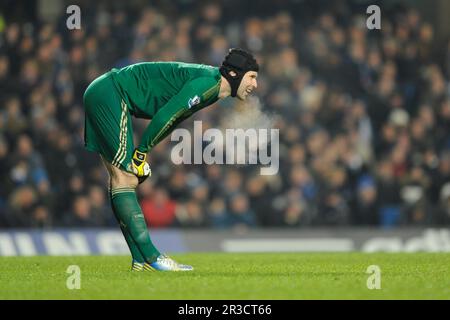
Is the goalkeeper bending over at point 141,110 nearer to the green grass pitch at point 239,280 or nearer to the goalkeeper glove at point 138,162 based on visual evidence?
the goalkeeper glove at point 138,162

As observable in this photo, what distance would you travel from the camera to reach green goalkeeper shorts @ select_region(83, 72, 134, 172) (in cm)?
925

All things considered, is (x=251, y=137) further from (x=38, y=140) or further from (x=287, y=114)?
(x=38, y=140)

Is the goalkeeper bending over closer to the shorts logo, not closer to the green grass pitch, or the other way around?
the shorts logo

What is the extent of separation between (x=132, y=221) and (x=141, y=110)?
1040 millimetres

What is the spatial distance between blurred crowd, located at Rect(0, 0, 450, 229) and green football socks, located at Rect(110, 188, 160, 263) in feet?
22.7

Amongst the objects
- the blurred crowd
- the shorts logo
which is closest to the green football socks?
the shorts logo

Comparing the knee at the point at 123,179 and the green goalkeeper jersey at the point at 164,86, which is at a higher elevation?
the green goalkeeper jersey at the point at 164,86

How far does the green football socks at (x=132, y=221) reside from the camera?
30.2ft

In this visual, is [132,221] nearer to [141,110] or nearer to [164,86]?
[141,110]

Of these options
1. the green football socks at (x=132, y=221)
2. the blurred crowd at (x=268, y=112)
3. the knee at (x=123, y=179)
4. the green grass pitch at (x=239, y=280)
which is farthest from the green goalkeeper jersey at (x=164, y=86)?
the blurred crowd at (x=268, y=112)

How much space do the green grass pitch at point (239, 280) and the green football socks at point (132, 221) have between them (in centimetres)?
21

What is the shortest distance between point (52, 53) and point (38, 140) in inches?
74.9

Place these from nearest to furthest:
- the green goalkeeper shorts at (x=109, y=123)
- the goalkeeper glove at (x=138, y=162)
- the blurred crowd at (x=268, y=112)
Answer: the goalkeeper glove at (x=138, y=162) → the green goalkeeper shorts at (x=109, y=123) → the blurred crowd at (x=268, y=112)

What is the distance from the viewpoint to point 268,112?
17.6 m
